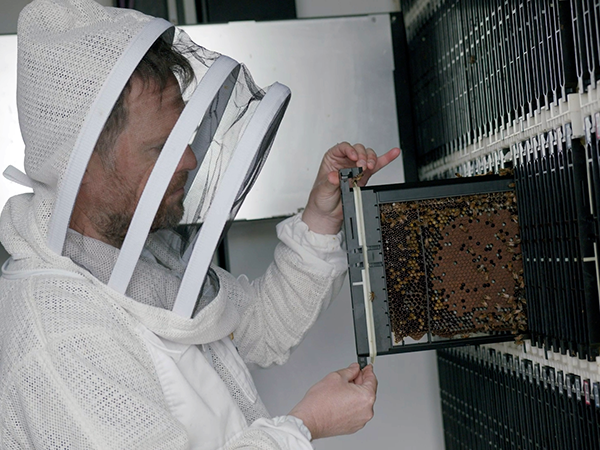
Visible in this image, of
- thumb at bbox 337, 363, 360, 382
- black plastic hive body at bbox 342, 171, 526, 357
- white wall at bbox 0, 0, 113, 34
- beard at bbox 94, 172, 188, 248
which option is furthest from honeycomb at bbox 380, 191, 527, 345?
white wall at bbox 0, 0, 113, 34

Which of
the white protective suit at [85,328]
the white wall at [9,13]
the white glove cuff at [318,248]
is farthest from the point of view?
the white wall at [9,13]

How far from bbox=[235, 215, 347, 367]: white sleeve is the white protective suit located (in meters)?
0.33

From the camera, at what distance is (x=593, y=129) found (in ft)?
3.59

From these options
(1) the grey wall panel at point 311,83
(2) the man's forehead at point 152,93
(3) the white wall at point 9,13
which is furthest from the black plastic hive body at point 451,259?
(3) the white wall at point 9,13

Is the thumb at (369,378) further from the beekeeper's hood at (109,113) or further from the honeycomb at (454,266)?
the beekeeper's hood at (109,113)

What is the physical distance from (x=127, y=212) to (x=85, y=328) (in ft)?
0.71

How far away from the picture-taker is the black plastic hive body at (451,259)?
1389 mm

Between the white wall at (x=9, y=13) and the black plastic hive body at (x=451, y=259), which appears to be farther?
the white wall at (x=9, y=13)

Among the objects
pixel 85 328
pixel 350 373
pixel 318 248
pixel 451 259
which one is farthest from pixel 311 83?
pixel 85 328

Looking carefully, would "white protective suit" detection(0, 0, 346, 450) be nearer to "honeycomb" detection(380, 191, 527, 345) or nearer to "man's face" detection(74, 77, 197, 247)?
"man's face" detection(74, 77, 197, 247)

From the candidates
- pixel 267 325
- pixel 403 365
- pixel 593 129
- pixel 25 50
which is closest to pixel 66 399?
pixel 25 50

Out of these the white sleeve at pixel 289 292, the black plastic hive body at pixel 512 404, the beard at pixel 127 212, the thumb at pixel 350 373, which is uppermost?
the beard at pixel 127 212

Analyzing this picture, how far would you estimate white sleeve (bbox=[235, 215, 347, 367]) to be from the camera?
1.70 metres

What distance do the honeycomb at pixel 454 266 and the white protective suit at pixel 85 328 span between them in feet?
1.11
